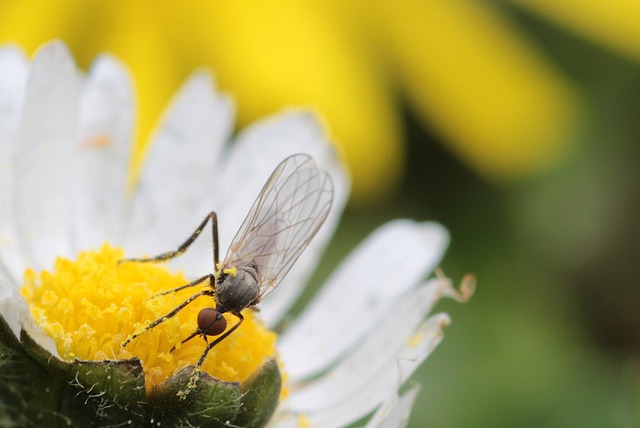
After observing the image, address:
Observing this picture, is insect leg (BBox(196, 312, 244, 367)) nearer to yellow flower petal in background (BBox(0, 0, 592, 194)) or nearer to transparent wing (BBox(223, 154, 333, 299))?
transparent wing (BBox(223, 154, 333, 299))

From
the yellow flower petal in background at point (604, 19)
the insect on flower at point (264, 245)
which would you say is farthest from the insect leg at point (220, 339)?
the yellow flower petal in background at point (604, 19)

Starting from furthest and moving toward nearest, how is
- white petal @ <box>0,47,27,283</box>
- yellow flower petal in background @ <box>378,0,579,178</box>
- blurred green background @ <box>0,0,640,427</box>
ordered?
yellow flower petal in background @ <box>378,0,579,178</box>
blurred green background @ <box>0,0,640,427</box>
white petal @ <box>0,47,27,283</box>

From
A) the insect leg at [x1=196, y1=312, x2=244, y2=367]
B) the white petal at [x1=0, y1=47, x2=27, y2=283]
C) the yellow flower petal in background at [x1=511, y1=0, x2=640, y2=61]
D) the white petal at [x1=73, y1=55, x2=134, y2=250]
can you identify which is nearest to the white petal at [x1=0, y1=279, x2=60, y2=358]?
the insect leg at [x1=196, y1=312, x2=244, y2=367]

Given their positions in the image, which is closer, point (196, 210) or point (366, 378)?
point (366, 378)

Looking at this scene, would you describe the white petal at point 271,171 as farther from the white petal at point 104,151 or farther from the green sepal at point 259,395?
the green sepal at point 259,395

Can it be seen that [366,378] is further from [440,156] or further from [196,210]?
[440,156]

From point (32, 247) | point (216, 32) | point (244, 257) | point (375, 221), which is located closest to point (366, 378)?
point (244, 257)
